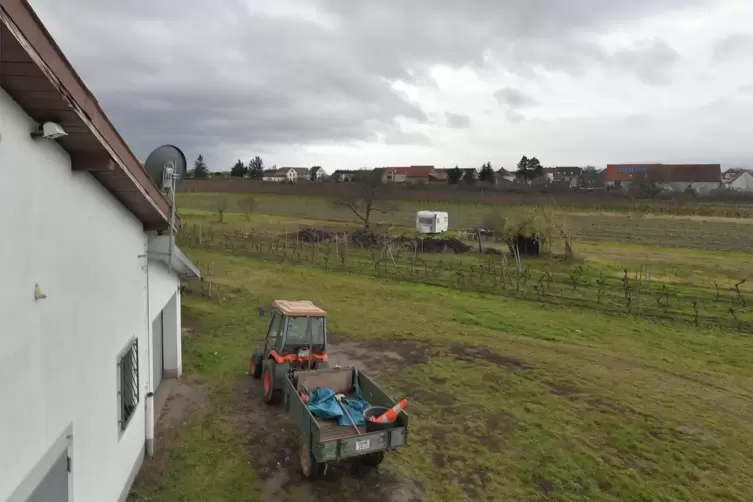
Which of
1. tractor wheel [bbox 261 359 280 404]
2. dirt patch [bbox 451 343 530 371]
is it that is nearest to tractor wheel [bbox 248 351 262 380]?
tractor wheel [bbox 261 359 280 404]

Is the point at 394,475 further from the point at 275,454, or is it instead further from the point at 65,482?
the point at 65,482

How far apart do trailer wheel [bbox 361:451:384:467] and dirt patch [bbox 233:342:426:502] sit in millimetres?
95

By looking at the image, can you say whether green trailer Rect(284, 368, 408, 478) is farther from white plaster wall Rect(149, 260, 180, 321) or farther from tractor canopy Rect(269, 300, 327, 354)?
white plaster wall Rect(149, 260, 180, 321)

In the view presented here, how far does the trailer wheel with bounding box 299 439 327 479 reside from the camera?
7.10m

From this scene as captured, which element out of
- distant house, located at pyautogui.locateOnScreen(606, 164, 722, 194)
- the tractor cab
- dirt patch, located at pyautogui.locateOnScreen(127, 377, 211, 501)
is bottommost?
dirt patch, located at pyautogui.locateOnScreen(127, 377, 211, 501)

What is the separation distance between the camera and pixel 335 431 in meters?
7.61

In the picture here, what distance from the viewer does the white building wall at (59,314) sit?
3.29 metres

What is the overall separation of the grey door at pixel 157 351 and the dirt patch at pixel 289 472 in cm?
167

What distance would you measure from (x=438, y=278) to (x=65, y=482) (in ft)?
66.7

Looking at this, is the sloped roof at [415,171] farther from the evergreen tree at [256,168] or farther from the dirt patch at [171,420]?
the dirt patch at [171,420]

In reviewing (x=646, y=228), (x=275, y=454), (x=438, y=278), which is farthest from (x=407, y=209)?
(x=275, y=454)

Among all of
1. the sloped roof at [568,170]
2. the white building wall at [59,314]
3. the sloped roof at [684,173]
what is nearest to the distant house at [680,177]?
the sloped roof at [684,173]

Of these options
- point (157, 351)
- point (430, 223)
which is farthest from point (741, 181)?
point (157, 351)

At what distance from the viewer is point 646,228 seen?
146ft
